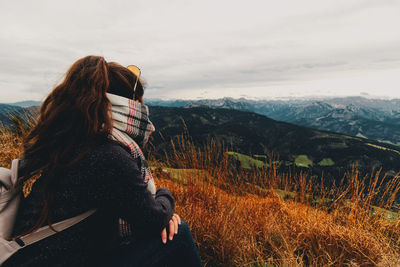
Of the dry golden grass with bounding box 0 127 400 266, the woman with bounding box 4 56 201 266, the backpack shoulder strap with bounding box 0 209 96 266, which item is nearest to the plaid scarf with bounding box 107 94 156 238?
the woman with bounding box 4 56 201 266

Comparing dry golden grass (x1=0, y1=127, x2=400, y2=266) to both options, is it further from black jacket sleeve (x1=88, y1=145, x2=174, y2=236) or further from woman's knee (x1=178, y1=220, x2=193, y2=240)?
black jacket sleeve (x1=88, y1=145, x2=174, y2=236)

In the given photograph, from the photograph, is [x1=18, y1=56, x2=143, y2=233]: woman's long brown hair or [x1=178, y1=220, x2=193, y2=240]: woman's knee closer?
[x1=18, y1=56, x2=143, y2=233]: woman's long brown hair

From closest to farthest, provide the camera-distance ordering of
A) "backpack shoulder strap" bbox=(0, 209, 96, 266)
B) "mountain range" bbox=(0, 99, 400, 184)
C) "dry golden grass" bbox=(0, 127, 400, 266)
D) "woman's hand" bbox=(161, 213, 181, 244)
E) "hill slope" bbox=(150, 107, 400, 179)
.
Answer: "backpack shoulder strap" bbox=(0, 209, 96, 266)
"woman's hand" bbox=(161, 213, 181, 244)
"dry golden grass" bbox=(0, 127, 400, 266)
"mountain range" bbox=(0, 99, 400, 184)
"hill slope" bbox=(150, 107, 400, 179)

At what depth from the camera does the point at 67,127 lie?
100 cm

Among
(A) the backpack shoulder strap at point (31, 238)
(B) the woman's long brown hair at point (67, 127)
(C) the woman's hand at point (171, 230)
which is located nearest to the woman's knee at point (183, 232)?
(C) the woman's hand at point (171, 230)

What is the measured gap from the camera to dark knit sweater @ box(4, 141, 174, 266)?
947mm

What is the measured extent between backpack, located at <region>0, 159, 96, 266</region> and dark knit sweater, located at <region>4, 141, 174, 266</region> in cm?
3

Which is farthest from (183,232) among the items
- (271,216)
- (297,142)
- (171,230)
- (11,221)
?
(297,142)

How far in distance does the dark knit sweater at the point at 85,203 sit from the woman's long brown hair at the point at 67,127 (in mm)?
47

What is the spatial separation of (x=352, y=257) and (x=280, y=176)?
1.55 metres

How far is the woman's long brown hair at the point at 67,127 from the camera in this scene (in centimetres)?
97

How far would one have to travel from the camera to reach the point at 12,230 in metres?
0.95

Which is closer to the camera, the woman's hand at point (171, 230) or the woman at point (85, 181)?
the woman at point (85, 181)

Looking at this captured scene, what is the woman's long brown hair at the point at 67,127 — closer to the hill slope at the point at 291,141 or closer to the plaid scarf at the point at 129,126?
the plaid scarf at the point at 129,126
